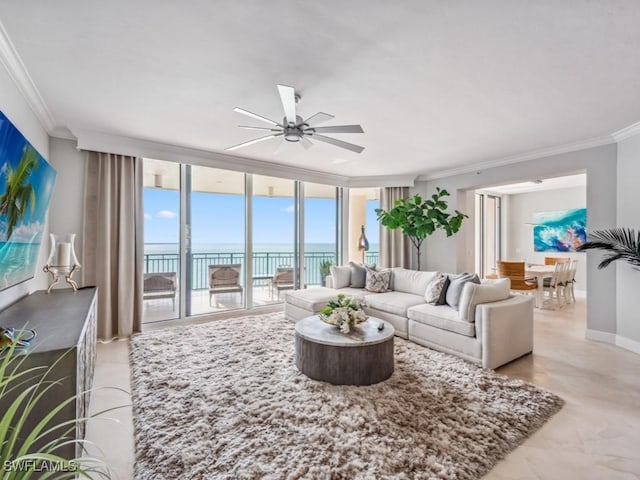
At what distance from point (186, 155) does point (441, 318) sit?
13.6 feet

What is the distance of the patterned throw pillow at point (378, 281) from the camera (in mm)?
5078

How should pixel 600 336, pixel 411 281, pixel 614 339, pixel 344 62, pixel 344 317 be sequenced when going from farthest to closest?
pixel 411 281, pixel 600 336, pixel 614 339, pixel 344 317, pixel 344 62

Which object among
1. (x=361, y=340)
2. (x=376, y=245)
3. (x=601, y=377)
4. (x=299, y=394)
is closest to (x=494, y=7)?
(x=361, y=340)

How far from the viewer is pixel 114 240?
167 inches

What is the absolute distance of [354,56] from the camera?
7.53 ft

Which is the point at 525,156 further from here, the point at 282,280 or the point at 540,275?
the point at 282,280

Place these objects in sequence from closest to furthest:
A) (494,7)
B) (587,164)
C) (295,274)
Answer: (494,7)
(587,164)
(295,274)

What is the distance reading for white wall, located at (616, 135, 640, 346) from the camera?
12.3 ft

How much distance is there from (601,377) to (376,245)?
4440 mm

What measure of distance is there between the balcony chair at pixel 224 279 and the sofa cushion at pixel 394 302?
2.29m

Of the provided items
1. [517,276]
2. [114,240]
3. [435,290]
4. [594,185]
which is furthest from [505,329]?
[114,240]

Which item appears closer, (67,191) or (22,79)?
(22,79)

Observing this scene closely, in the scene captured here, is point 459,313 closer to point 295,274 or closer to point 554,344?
point 554,344

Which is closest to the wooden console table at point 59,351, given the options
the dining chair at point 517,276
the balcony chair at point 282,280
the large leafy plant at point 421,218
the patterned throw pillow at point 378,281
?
the balcony chair at point 282,280
